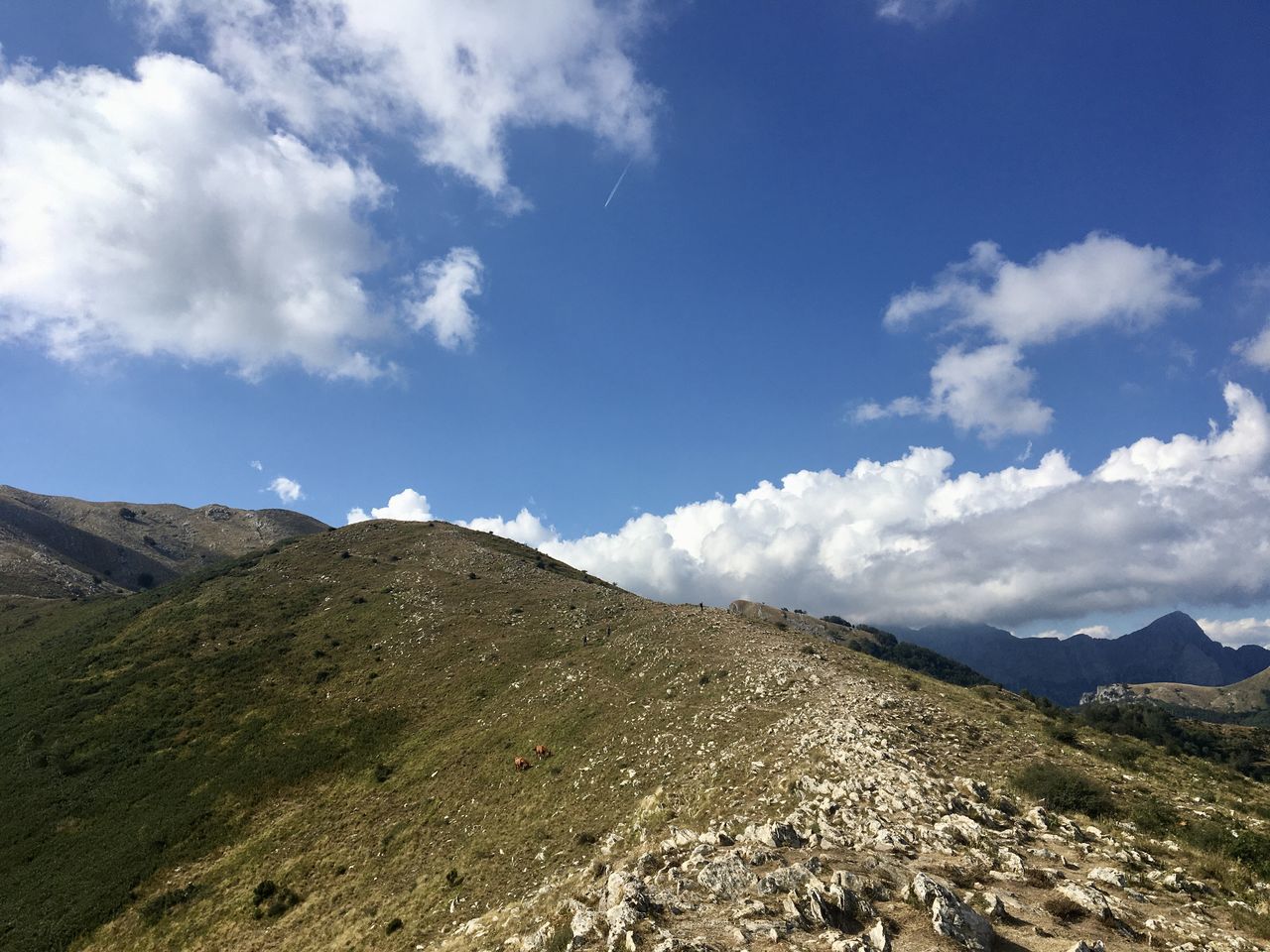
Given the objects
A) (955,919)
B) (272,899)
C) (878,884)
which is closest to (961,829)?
(878,884)

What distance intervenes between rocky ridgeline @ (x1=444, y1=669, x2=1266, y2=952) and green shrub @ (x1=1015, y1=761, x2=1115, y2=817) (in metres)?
1.32

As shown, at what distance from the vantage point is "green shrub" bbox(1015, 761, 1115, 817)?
84.6 feet

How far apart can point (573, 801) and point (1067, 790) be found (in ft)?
83.8

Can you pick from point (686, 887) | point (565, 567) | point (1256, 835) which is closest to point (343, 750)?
point (686, 887)

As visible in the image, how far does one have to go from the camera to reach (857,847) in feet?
70.7

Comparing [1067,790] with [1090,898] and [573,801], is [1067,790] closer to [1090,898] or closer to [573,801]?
[1090,898]

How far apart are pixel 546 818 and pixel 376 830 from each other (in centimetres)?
1416

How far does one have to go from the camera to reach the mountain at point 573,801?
18.5m

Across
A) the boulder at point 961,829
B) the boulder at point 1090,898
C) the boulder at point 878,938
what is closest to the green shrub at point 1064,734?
the boulder at point 961,829

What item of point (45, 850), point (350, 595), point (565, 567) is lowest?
point (45, 850)

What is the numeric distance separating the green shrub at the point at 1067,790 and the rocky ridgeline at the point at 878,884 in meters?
1.32

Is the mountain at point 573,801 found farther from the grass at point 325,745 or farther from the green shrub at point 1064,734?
the green shrub at point 1064,734

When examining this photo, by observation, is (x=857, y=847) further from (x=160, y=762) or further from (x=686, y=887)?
(x=160, y=762)

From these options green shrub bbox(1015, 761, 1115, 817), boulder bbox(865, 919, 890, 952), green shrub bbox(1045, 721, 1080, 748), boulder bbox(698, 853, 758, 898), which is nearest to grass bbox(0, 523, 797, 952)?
boulder bbox(698, 853, 758, 898)
